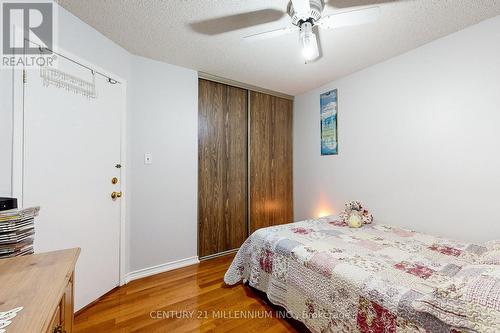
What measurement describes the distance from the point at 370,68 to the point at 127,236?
3.25 m

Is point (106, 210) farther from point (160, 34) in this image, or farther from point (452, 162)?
point (452, 162)

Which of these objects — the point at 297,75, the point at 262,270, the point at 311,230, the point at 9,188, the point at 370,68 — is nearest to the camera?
the point at 9,188

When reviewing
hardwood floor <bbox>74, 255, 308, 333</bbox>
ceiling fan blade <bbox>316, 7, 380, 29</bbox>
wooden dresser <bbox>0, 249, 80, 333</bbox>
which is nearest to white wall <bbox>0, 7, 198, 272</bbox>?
hardwood floor <bbox>74, 255, 308, 333</bbox>

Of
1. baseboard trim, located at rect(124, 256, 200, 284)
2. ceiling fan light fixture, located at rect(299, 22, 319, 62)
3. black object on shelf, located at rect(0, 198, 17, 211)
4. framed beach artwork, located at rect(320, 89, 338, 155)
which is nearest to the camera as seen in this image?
black object on shelf, located at rect(0, 198, 17, 211)

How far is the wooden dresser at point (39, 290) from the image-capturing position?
55 cm

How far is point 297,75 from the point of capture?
2736mm

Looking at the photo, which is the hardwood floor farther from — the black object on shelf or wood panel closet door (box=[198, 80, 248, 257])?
the black object on shelf

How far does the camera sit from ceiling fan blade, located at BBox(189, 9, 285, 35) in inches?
64.2

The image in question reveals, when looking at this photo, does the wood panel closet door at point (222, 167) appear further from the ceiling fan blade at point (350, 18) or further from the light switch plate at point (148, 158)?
the ceiling fan blade at point (350, 18)

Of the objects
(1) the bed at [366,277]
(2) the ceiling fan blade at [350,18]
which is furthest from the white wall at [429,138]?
(2) the ceiling fan blade at [350,18]

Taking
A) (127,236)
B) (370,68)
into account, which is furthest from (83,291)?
(370,68)

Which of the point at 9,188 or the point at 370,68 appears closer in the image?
the point at 9,188

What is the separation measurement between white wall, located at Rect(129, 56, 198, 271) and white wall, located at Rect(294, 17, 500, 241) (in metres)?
1.91

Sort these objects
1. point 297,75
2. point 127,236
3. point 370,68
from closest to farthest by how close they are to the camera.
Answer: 1. point 127,236
2. point 370,68
3. point 297,75
